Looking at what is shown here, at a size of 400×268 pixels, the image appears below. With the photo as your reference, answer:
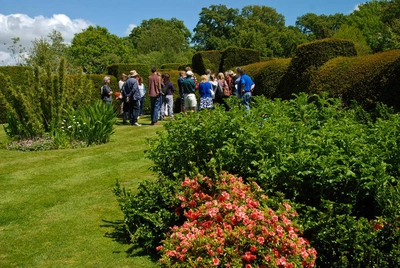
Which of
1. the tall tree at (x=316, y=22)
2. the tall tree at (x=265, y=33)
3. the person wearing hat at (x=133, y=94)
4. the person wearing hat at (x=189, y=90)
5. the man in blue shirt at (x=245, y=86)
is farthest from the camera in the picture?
the tall tree at (x=316, y=22)

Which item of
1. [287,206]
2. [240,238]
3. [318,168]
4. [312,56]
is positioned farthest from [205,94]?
[240,238]

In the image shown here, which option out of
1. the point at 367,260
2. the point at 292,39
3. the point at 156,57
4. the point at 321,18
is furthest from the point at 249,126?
the point at 321,18

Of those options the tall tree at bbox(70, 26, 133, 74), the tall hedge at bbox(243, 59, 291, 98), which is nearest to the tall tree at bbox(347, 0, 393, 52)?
the tall hedge at bbox(243, 59, 291, 98)

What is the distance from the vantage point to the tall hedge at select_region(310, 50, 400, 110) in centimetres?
922

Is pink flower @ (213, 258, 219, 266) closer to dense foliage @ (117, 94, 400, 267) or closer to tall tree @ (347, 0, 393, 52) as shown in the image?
dense foliage @ (117, 94, 400, 267)

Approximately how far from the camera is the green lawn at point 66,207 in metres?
4.35

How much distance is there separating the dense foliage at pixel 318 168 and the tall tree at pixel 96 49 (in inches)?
2498

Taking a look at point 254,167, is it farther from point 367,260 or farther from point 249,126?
point 367,260

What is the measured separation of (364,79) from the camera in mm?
10008

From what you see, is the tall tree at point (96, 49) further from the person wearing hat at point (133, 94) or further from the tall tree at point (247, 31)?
the person wearing hat at point (133, 94)

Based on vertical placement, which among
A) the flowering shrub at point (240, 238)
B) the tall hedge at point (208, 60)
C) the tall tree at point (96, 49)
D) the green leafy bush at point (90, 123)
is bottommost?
the flowering shrub at point (240, 238)

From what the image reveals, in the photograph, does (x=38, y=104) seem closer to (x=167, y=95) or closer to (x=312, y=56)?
(x=167, y=95)

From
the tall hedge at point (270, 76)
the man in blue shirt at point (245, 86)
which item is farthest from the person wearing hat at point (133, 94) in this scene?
the tall hedge at point (270, 76)

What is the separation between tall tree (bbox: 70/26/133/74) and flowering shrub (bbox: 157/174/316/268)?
6459cm
